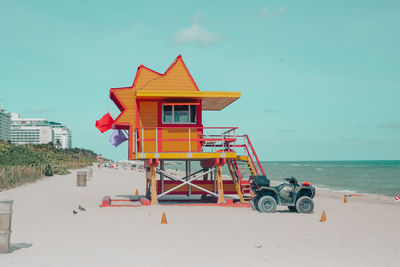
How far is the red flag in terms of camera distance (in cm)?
2158

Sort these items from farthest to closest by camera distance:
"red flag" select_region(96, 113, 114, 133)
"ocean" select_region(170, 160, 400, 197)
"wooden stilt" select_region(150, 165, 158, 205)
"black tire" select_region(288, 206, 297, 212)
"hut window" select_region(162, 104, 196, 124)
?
"ocean" select_region(170, 160, 400, 197)
"red flag" select_region(96, 113, 114, 133)
"hut window" select_region(162, 104, 196, 124)
"wooden stilt" select_region(150, 165, 158, 205)
"black tire" select_region(288, 206, 297, 212)

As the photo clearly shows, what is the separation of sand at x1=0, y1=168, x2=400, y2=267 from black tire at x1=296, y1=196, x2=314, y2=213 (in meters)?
0.54

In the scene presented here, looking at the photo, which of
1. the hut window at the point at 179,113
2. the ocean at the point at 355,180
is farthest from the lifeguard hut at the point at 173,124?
the ocean at the point at 355,180

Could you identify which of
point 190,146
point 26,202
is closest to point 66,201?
point 26,202

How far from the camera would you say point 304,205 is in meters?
18.7

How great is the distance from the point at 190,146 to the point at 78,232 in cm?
844

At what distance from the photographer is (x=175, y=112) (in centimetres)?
2120

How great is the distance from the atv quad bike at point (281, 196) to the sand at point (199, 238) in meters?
0.53

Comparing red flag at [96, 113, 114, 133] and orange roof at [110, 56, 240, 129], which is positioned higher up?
orange roof at [110, 56, 240, 129]

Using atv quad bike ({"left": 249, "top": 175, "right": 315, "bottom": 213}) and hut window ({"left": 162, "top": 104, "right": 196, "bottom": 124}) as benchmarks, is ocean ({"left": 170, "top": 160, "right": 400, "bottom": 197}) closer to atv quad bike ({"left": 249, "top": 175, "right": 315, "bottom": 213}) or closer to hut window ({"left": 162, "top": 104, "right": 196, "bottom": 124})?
atv quad bike ({"left": 249, "top": 175, "right": 315, "bottom": 213})

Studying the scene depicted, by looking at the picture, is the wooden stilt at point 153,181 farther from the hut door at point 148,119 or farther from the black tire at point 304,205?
the black tire at point 304,205

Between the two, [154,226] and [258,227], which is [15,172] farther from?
[258,227]

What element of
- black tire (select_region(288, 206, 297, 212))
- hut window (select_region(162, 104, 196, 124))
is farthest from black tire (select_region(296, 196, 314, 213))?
hut window (select_region(162, 104, 196, 124))

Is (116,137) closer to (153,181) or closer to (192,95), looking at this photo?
(153,181)
